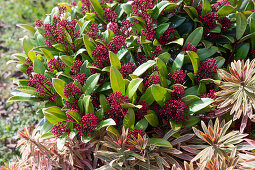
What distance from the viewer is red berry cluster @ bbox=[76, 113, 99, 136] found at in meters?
1.79

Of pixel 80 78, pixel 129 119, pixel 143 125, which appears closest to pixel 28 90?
pixel 80 78

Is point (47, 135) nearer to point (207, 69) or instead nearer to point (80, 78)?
point (80, 78)

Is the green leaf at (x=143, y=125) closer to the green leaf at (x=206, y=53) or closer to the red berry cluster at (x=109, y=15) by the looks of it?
the green leaf at (x=206, y=53)

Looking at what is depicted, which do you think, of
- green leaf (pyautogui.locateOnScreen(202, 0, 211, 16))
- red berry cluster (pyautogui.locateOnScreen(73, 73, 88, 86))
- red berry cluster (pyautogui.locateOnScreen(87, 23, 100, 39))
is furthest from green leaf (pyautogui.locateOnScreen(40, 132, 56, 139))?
green leaf (pyautogui.locateOnScreen(202, 0, 211, 16))

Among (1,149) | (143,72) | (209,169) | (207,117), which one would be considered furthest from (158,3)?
(1,149)

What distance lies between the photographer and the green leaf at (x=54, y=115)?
74.2 inches

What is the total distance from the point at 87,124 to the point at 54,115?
32 centimetres

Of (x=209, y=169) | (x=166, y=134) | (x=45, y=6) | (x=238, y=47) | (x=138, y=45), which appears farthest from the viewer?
(x=45, y=6)

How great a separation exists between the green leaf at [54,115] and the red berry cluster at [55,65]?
14.2 inches

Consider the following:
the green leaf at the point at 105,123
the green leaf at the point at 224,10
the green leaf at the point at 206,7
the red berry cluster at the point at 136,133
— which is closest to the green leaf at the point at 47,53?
the green leaf at the point at 105,123

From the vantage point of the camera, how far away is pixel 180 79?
6.36 ft

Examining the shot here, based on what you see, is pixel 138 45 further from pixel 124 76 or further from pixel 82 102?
pixel 82 102

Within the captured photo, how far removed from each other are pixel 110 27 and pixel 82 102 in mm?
A: 780

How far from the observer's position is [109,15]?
2436mm
